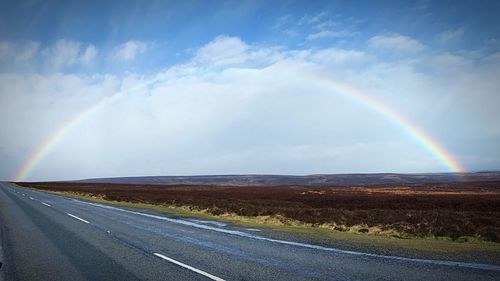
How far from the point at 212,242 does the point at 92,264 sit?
446 cm

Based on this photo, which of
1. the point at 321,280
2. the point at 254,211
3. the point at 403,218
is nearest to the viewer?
the point at 321,280

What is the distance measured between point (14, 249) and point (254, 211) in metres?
17.9

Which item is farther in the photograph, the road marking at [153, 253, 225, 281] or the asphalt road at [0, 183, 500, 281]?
the asphalt road at [0, 183, 500, 281]

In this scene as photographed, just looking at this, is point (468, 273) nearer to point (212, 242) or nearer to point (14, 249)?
point (212, 242)

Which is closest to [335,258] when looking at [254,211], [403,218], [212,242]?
[212,242]

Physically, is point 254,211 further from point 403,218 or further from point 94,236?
point 94,236

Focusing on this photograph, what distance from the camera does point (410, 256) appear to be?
10.1 m

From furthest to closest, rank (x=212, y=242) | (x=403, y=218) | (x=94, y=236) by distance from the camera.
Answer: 1. (x=403, y=218)
2. (x=94, y=236)
3. (x=212, y=242)

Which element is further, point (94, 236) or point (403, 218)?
point (403, 218)

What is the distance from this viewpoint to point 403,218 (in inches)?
842

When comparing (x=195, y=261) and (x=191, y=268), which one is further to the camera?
(x=195, y=261)

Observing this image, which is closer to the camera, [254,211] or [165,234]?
[165,234]

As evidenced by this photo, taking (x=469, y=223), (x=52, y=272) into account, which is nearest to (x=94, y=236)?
(x=52, y=272)

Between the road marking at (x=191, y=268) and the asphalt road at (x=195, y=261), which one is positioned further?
the asphalt road at (x=195, y=261)
